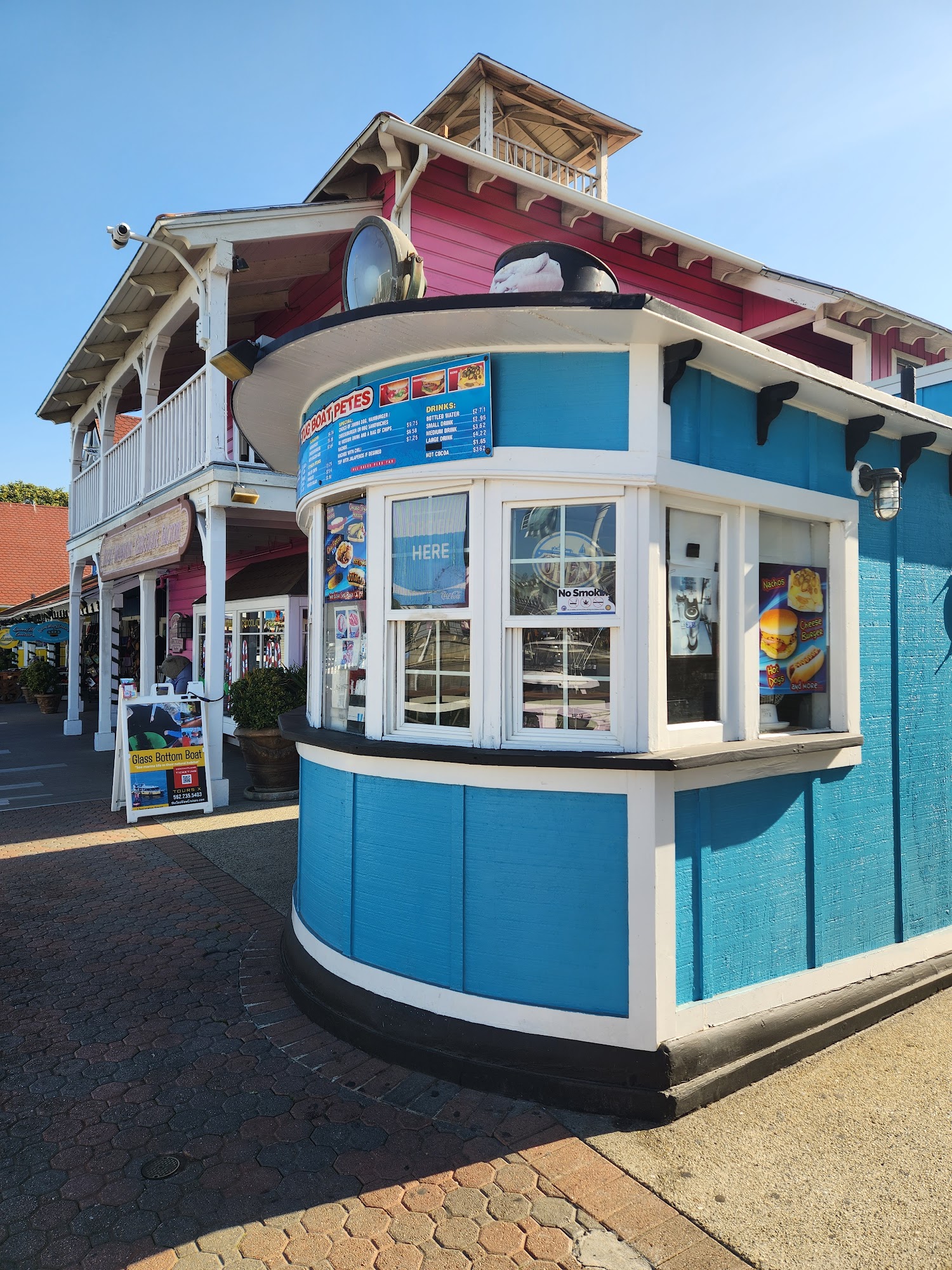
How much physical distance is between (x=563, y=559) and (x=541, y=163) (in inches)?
399

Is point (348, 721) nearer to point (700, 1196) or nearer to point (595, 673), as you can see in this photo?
point (595, 673)

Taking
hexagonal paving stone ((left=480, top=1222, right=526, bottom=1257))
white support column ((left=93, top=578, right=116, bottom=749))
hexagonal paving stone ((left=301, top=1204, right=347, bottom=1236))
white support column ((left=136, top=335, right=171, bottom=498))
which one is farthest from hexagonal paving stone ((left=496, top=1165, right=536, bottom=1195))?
white support column ((left=93, top=578, right=116, bottom=749))

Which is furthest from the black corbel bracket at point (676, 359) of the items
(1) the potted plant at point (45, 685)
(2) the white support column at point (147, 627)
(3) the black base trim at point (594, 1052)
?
(1) the potted plant at point (45, 685)

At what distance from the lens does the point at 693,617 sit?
138 inches

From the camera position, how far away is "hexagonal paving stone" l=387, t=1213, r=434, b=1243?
8.02 ft

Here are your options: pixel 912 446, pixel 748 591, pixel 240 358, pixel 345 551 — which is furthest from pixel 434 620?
pixel 912 446

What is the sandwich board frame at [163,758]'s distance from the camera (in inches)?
323

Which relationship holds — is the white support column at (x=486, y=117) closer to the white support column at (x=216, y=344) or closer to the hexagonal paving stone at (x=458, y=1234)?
the white support column at (x=216, y=344)

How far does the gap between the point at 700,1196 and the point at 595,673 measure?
6.17 ft

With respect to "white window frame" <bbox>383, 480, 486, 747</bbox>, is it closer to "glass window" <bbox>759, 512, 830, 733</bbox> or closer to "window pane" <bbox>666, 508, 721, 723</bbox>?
"window pane" <bbox>666, 508, 721, 723</bbox>

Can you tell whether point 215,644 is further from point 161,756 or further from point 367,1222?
point 367,1222

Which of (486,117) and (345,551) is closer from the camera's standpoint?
(345,551)

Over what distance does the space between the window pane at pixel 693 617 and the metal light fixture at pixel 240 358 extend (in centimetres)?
218

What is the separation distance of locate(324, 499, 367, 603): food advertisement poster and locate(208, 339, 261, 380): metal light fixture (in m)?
0.81
